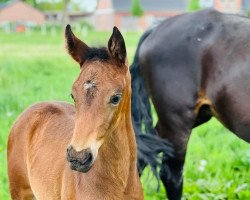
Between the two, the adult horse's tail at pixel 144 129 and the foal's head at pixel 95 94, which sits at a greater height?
the foal's head at pixel 95 94

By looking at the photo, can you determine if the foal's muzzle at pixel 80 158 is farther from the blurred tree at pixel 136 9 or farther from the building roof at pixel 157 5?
the building roof at pixel 157 5

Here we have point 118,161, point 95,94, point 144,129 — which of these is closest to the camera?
point 95,94

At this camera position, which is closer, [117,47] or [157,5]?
[117,47]

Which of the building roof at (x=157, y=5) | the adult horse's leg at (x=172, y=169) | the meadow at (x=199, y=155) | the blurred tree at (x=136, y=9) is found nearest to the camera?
the adult horse's leg at (x=172, y=169)

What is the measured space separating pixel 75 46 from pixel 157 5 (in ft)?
168

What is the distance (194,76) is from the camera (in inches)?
165

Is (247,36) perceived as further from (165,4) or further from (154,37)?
(165,4)

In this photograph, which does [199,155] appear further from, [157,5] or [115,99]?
[157,5]

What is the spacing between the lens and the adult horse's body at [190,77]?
390 centimetres

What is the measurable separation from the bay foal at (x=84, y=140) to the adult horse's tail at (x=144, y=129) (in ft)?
3.14

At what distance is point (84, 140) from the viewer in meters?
2.28

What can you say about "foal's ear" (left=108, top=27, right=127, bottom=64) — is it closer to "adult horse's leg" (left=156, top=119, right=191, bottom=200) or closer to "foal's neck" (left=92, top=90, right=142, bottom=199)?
"foal's neck" (left=92, top=90, right=142, bottom=199)

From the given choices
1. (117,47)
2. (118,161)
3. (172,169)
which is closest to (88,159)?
(118,161)

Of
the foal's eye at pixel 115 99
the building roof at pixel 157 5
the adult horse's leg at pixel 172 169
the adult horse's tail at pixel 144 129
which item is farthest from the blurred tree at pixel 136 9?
the foal's eye at pixel 115 99
